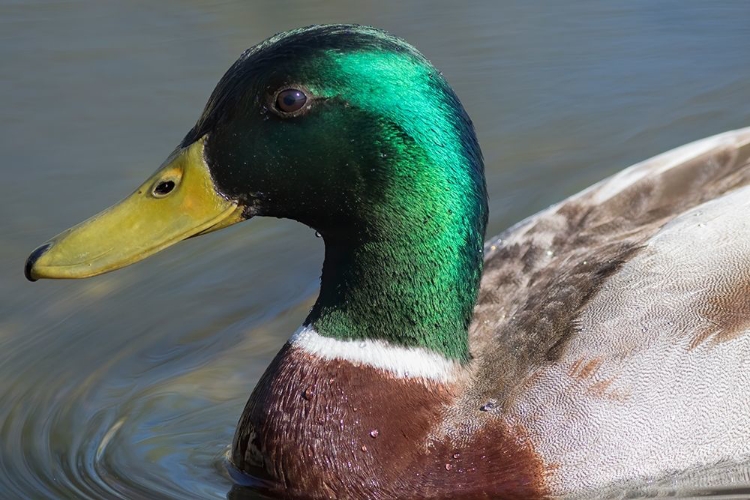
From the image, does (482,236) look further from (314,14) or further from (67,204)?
(314,14)

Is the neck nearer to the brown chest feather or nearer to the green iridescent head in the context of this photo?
the green iridescent head

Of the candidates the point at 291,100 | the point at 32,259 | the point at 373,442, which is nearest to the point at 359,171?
the point at 291,100

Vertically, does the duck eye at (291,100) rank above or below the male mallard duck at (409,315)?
above

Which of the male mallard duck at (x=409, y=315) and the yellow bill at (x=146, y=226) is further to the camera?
the yellow bill at (x=146, y=226)

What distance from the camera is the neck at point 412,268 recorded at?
398cm

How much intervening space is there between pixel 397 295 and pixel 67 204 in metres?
2.64

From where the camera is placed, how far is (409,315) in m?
4.16

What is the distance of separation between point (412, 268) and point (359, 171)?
0.36 meters

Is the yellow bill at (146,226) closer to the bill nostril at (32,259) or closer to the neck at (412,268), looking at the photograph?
the bill nostril at (32,259)

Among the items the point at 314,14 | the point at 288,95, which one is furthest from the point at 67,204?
the point at 288,95

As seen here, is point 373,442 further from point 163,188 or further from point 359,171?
point 163,188

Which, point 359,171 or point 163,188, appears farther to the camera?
point 163,188

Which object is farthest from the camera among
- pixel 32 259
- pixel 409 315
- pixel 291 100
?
pixel 409 315

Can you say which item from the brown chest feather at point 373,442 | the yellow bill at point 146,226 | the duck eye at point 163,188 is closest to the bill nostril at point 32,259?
the yellow bill at point 146,226
